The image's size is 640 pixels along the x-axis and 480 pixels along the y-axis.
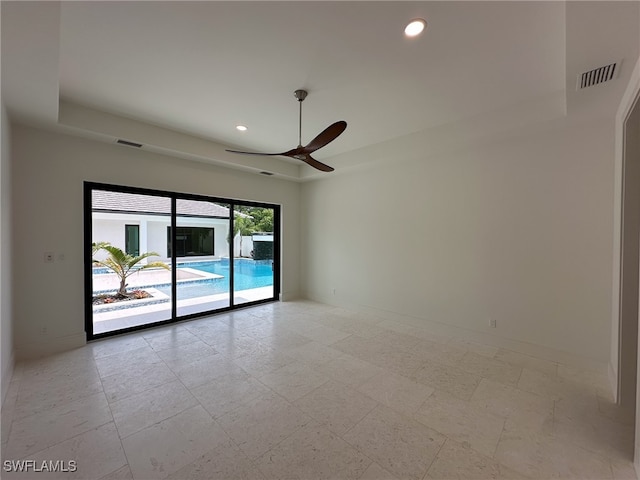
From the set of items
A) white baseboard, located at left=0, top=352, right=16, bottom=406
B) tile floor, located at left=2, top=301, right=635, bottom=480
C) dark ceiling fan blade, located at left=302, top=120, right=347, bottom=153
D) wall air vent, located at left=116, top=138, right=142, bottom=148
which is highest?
wall air vent, located at left=116, top=138, right=142, bottom=148

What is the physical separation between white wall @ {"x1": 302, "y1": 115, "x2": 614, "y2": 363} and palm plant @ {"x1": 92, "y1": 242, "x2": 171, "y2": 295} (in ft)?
11.9

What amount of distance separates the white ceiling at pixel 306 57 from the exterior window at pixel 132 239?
164 centimetres

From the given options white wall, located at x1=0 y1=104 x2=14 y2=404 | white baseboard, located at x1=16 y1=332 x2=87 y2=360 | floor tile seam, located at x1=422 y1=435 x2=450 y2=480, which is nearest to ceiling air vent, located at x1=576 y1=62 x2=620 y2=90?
floor tile seam, located at x1=422 y1=435 x2=450 y2=480

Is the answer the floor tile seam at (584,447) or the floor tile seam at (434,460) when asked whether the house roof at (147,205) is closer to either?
the floor tile seam at (434,460)

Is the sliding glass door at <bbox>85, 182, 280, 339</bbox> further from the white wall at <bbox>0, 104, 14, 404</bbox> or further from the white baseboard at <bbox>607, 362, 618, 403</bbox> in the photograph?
the white baseboard at <bbox>607, 362, 618, 403</bbox>

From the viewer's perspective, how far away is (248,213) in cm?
568

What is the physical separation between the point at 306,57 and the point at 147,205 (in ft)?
11.5

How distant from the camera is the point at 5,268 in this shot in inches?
107

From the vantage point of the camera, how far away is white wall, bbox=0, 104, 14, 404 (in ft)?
8.28

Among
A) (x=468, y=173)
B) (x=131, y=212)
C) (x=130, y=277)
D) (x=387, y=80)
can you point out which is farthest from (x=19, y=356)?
(x=468, y=173)

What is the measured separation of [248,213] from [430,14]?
4.55 meters

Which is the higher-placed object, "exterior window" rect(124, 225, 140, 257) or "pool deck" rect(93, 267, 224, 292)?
"exterior window" rect(124, 225, 140, 257)

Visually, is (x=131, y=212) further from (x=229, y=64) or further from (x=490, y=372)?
(x=490, y=372)

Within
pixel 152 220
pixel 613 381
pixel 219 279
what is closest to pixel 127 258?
pixel 152 220
